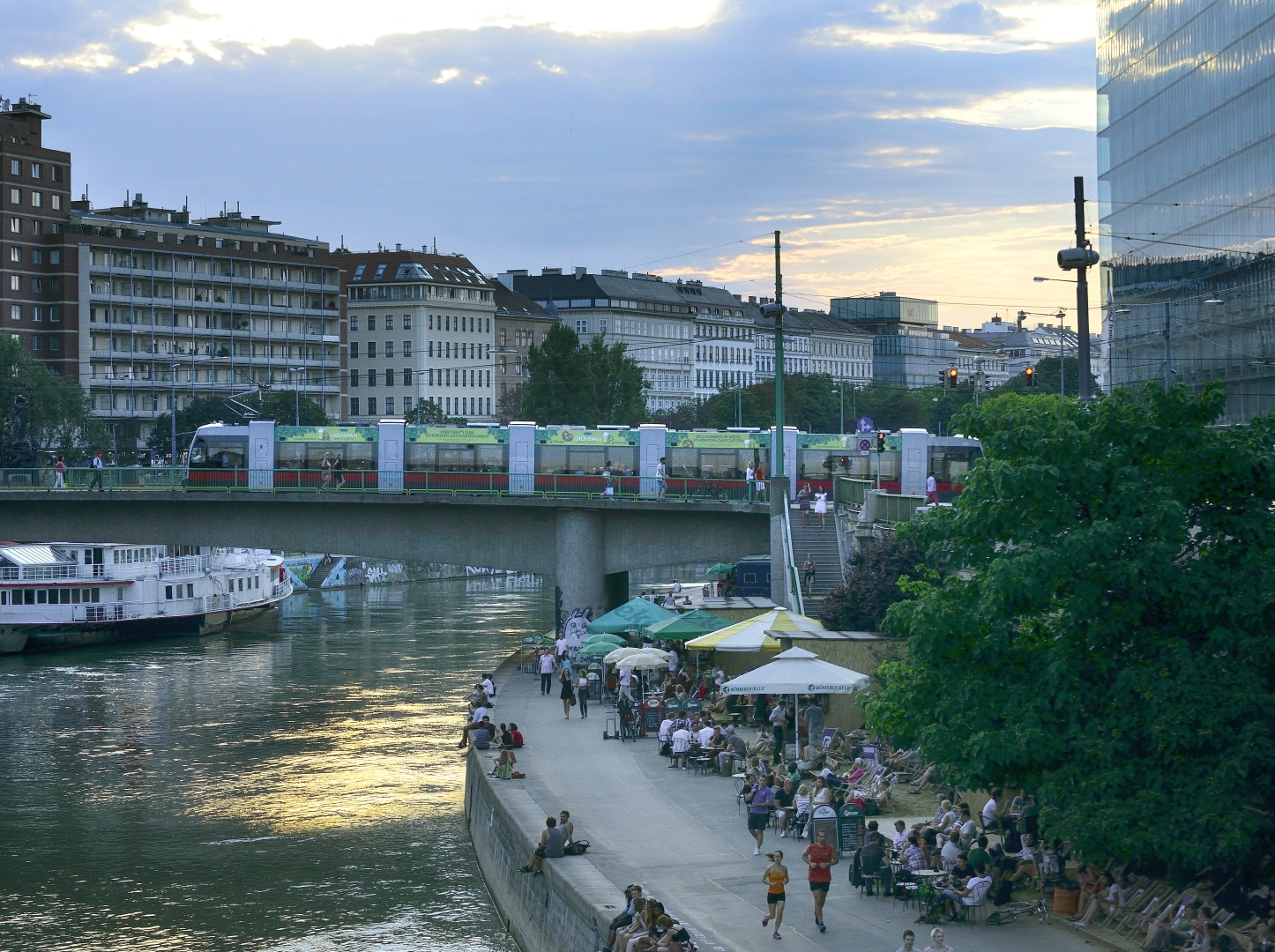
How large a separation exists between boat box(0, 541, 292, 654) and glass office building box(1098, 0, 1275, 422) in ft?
135

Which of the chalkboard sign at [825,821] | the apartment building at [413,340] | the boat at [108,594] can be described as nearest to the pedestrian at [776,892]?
the chalkboard sign at [825,821]

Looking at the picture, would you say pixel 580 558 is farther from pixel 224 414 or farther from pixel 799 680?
pixel 224 414

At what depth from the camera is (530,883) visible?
74.3 ft

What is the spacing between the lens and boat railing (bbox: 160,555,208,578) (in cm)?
7431

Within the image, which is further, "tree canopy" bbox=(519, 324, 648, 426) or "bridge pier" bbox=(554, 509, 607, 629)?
"tree canopy" bbox=(519, 324, 648, 426)

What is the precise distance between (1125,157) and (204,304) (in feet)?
280

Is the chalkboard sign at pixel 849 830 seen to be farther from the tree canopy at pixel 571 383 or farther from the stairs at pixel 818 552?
the tree canopy at pixel 571 383

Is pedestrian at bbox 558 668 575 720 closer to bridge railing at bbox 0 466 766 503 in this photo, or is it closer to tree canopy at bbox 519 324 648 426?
bridge railing at bbox 0 466 766 503

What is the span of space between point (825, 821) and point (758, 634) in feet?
34.7

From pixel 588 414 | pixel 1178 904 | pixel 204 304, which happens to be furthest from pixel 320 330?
pixel 1178 904

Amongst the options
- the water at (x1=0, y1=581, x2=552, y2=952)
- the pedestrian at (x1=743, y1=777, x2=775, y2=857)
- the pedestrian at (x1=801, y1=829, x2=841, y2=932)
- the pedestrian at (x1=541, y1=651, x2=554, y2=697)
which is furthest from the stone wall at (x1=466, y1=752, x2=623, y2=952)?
the pedestrian at (x1=541, y1=651, x2=554, y2=697)

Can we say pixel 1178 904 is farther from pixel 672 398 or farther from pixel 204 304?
pixel 672 398

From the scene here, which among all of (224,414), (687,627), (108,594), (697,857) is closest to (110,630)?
(108,594)

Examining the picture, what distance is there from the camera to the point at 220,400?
385ft
